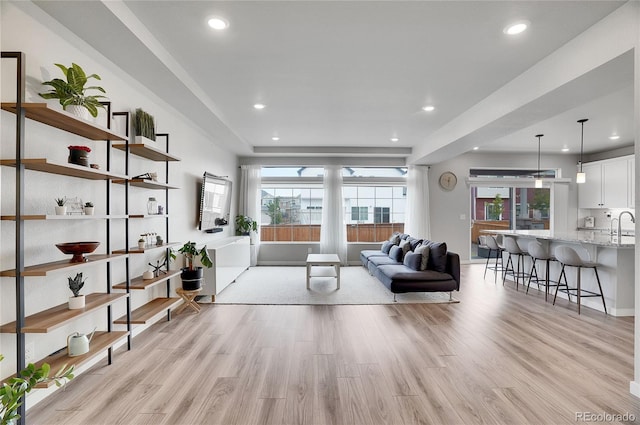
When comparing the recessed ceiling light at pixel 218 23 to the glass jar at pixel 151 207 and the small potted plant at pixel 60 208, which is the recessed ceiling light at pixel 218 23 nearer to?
the small potted plant at pixel 60 208

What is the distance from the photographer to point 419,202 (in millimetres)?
7453

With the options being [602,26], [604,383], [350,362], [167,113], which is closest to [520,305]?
[604,383]

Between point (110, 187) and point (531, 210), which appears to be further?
point (531, 210)

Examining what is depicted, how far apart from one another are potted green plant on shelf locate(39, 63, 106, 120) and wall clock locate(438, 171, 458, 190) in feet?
23.2

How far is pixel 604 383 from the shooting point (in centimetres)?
236

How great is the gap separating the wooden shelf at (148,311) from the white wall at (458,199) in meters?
6.02

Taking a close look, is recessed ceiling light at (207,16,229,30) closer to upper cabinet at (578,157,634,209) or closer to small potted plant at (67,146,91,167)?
small potted plant at (67,146,91,167)

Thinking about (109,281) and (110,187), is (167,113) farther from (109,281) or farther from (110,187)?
(109,281)

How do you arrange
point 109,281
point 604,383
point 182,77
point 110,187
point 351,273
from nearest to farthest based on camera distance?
1. point 604,383
2. point 109,281
3. point 110,187
4. point 182,77
5. point 351,273

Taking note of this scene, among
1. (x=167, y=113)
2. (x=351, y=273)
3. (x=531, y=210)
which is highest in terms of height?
(x=167, y=113)

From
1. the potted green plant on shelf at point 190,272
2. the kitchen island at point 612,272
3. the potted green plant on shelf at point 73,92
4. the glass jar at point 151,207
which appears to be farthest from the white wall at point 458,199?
the potted green plant on shelf at point 73,92

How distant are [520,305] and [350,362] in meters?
3.00

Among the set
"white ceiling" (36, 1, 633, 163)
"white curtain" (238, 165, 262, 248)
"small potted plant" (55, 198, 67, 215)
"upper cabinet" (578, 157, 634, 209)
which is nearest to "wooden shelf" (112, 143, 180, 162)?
"white ceiling" (36, 1, 633, 163)

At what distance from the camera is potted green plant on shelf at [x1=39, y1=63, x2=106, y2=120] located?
2100 millimetres
